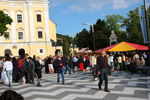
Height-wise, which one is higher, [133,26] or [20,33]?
[133,26]

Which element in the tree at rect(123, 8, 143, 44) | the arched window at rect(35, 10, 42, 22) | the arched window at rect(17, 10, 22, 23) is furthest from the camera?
the tree at rect(123, 8, 143, 44)

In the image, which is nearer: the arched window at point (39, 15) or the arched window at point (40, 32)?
the arched window at point (39, 15)

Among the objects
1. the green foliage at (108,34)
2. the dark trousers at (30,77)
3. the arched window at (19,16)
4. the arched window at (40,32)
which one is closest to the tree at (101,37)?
the green foliage at (108,34)

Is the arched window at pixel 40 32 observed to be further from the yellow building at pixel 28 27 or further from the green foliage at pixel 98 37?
the green foliage at pixel 98 37

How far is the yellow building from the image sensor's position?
43750 millimetres

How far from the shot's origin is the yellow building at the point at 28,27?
144 feet

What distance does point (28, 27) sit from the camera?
4512 cm

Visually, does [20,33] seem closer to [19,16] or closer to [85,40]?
[19,16]

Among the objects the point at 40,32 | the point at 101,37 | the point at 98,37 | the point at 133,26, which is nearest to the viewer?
the point at 40,32

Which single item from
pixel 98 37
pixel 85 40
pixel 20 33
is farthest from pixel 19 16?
pixel 85 40

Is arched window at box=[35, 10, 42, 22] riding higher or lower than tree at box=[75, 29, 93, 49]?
higher

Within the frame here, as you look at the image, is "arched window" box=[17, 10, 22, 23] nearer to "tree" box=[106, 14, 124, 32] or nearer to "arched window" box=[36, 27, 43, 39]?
"arched window" box=[36, 27, 43, 39]

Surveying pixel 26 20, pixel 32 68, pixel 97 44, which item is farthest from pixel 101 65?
pixel 97 44

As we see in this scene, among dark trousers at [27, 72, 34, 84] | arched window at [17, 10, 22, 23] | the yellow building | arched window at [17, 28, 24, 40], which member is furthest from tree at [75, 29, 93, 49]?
dark trousers at [27, 72, 34, 84]
